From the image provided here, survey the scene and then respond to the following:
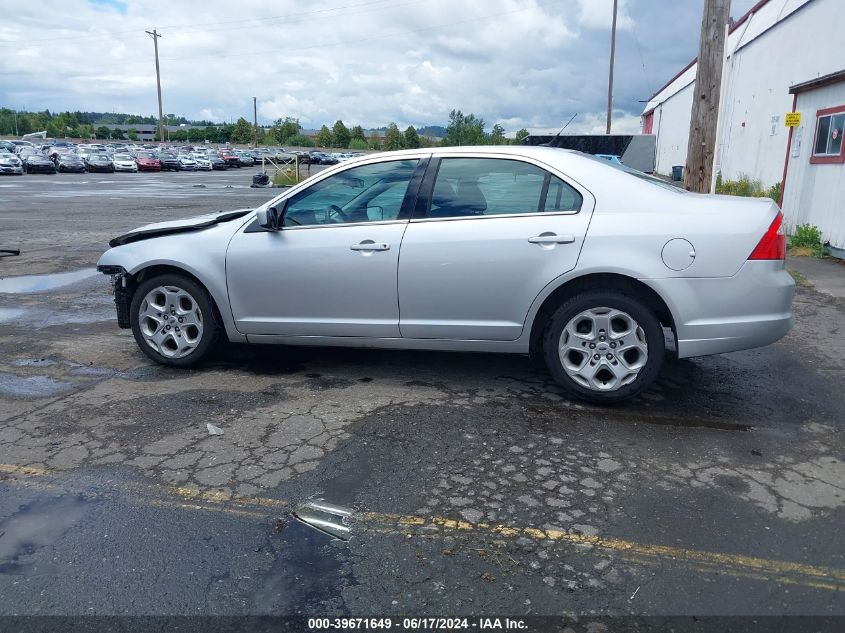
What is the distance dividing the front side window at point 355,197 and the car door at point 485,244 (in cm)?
22

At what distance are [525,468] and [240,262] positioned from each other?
2.69m

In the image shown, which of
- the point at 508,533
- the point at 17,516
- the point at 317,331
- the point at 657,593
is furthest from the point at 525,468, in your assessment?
the point at 17,516

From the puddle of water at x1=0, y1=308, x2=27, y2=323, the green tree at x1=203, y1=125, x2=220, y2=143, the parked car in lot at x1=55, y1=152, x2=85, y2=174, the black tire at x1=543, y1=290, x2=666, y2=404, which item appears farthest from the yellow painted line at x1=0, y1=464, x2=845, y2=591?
the green tree at x1=203, y1=125, x2=220, y2=143

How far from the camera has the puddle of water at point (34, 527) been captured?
3078 mm

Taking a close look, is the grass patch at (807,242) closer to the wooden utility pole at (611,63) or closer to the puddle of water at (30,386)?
the puddle of water at (30,386)

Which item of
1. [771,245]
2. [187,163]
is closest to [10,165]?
[187,163]

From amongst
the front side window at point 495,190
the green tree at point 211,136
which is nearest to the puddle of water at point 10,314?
the front side window at point 495,190

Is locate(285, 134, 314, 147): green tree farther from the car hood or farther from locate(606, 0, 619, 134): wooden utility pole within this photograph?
the car hood

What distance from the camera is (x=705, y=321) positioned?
4.48 meters

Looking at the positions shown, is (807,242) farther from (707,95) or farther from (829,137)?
(707,95)

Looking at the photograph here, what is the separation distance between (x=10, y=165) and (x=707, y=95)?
154ft

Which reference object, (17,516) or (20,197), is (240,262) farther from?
(20,197)

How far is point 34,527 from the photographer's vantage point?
10.8 feet

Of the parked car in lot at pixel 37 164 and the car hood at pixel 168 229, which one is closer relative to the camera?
the car hood at pixel 168 229
